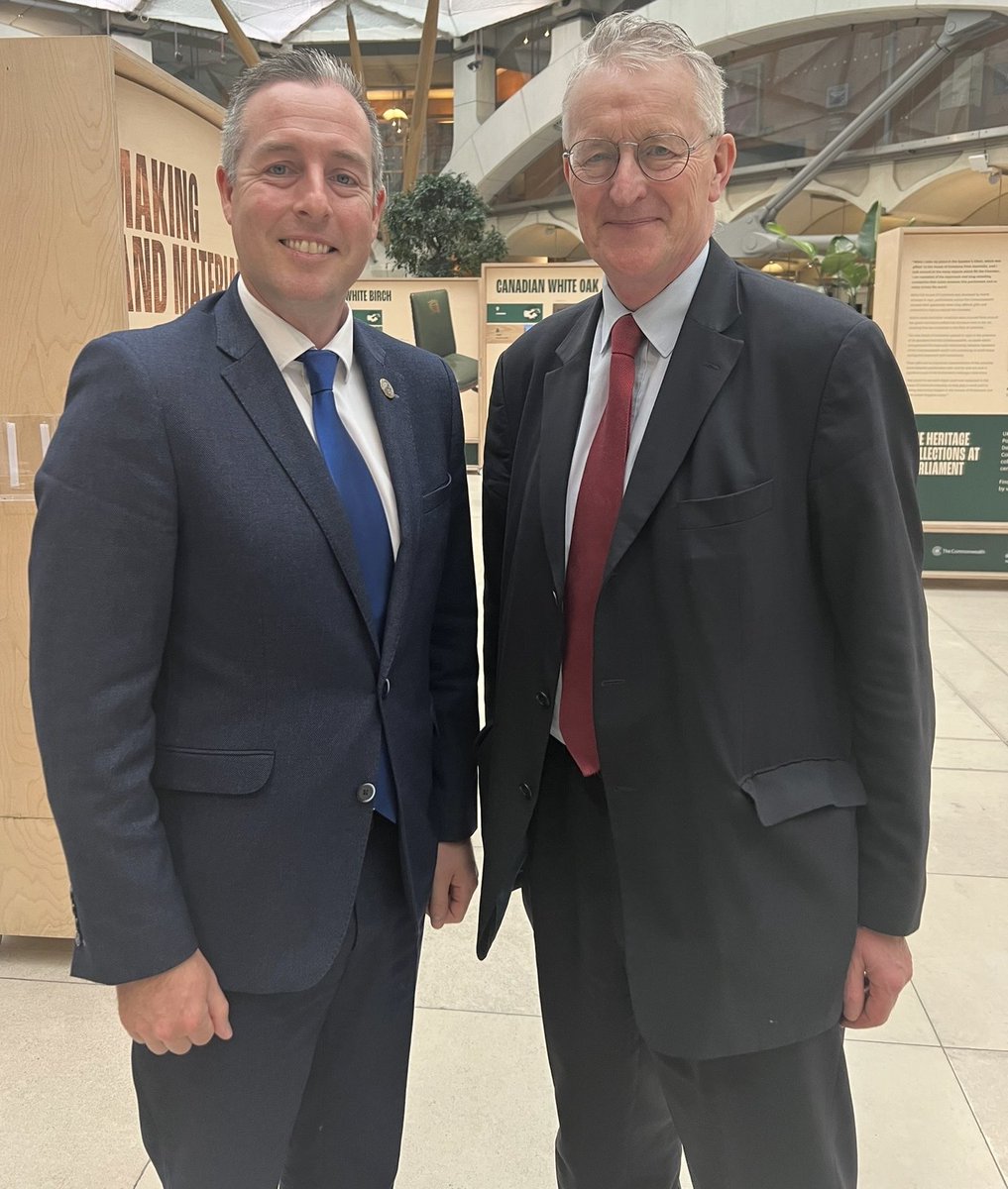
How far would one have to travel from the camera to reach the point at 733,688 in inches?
54.2

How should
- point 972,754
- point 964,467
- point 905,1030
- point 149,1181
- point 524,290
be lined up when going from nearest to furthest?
point 149,1181 < point 905,1030 < point 972,754 < point 964,467 < point 524,290

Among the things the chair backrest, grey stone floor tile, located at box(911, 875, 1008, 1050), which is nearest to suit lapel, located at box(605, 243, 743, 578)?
grey stone floor tile, located at box(911, 875, 1008, 1050)

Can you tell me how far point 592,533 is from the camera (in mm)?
1470

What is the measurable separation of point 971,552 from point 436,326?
7710mm

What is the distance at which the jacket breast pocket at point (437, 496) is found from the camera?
154 cm

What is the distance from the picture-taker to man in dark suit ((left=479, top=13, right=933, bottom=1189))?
1.35 metres

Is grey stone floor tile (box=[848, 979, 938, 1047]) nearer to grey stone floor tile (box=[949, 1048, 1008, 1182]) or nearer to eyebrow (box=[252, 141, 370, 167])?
grey stone floor tile (box=[949, 1048, 1008, 1182])

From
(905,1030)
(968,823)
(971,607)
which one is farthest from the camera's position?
(971,607)

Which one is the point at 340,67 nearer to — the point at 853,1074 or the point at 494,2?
the point at 853,1074

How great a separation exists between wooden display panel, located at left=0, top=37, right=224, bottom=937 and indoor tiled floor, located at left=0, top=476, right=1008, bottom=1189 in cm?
52

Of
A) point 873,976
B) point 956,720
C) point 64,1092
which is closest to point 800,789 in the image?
point 873,976

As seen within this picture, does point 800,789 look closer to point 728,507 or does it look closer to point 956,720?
point 728,507

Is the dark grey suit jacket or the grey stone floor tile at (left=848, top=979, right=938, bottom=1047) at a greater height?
the dark grey suit jacket

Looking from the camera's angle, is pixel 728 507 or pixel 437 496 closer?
pixel 728 507
